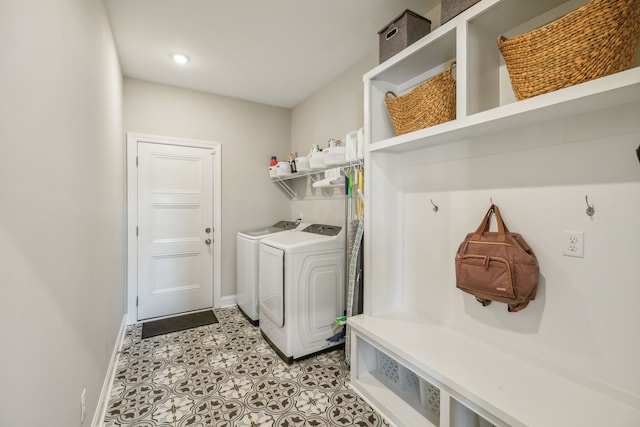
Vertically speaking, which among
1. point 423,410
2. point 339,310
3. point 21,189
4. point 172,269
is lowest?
point 423,410

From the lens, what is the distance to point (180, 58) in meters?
2.62

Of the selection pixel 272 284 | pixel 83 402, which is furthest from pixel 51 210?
pixel 272 284

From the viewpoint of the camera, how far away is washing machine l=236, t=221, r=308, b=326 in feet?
9.58

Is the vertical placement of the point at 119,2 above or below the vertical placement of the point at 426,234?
above

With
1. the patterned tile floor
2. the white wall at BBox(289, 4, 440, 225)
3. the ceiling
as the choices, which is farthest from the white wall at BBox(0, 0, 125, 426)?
the white wall at BBox(289, 4, 440, 225)

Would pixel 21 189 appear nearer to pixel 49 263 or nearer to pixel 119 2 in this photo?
pixel 49 263

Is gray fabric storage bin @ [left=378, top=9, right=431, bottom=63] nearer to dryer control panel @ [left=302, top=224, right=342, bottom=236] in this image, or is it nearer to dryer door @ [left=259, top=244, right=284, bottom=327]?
dryer control panel @ [left=302, top=224, right=342, bottom=236]

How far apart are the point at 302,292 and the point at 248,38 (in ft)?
6.99

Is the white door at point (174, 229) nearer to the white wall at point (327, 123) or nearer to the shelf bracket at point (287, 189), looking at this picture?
the shelf bracket at point (287, 189)

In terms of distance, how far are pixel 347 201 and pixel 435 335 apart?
1.30 meters

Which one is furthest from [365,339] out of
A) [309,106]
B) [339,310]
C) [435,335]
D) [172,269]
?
[309,106]

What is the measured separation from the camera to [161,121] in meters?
3.14

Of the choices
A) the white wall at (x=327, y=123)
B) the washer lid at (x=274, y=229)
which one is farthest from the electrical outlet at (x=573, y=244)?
the washer lid at (x=274, y=229)

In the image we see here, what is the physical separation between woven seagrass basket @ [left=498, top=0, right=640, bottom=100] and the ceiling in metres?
1.07
